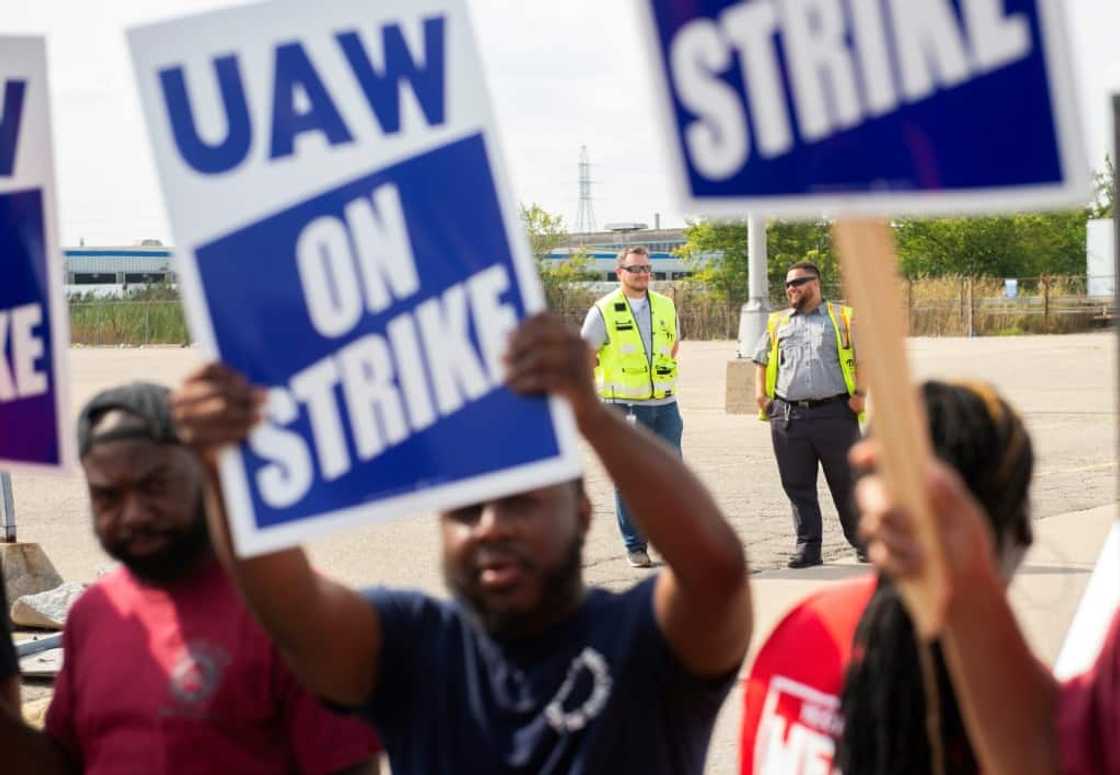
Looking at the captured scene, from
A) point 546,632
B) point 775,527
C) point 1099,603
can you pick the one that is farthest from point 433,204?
point 775,527

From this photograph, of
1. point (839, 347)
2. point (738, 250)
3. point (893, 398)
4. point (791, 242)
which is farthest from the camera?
point (738, 250)

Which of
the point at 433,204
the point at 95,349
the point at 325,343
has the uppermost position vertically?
the point at 433,204

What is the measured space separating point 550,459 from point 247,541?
15.7 inches

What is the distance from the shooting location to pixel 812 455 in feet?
29.6

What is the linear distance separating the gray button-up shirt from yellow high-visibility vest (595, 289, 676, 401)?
65 cm

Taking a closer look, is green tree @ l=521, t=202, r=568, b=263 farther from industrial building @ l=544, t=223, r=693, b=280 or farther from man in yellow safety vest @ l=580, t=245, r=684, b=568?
man in yellow safety vest @ l=580, t=245, r=684, b=568

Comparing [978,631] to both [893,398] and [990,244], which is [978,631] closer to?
[893,398]

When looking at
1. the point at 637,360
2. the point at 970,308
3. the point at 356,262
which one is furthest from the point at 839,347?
the point at 970,308

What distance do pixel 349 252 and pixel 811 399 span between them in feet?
22.7

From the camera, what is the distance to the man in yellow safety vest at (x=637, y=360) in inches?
369

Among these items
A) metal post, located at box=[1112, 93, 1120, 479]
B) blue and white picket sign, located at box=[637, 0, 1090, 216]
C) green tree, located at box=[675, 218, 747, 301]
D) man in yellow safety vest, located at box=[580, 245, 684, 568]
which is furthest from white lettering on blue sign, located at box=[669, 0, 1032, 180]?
green tree, located at box=[675, 218, 747, 301]

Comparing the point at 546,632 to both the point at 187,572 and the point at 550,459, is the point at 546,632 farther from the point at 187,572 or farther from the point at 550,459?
the point at 187,572

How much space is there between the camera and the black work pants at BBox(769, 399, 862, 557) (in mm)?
8938

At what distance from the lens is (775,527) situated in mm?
10656
